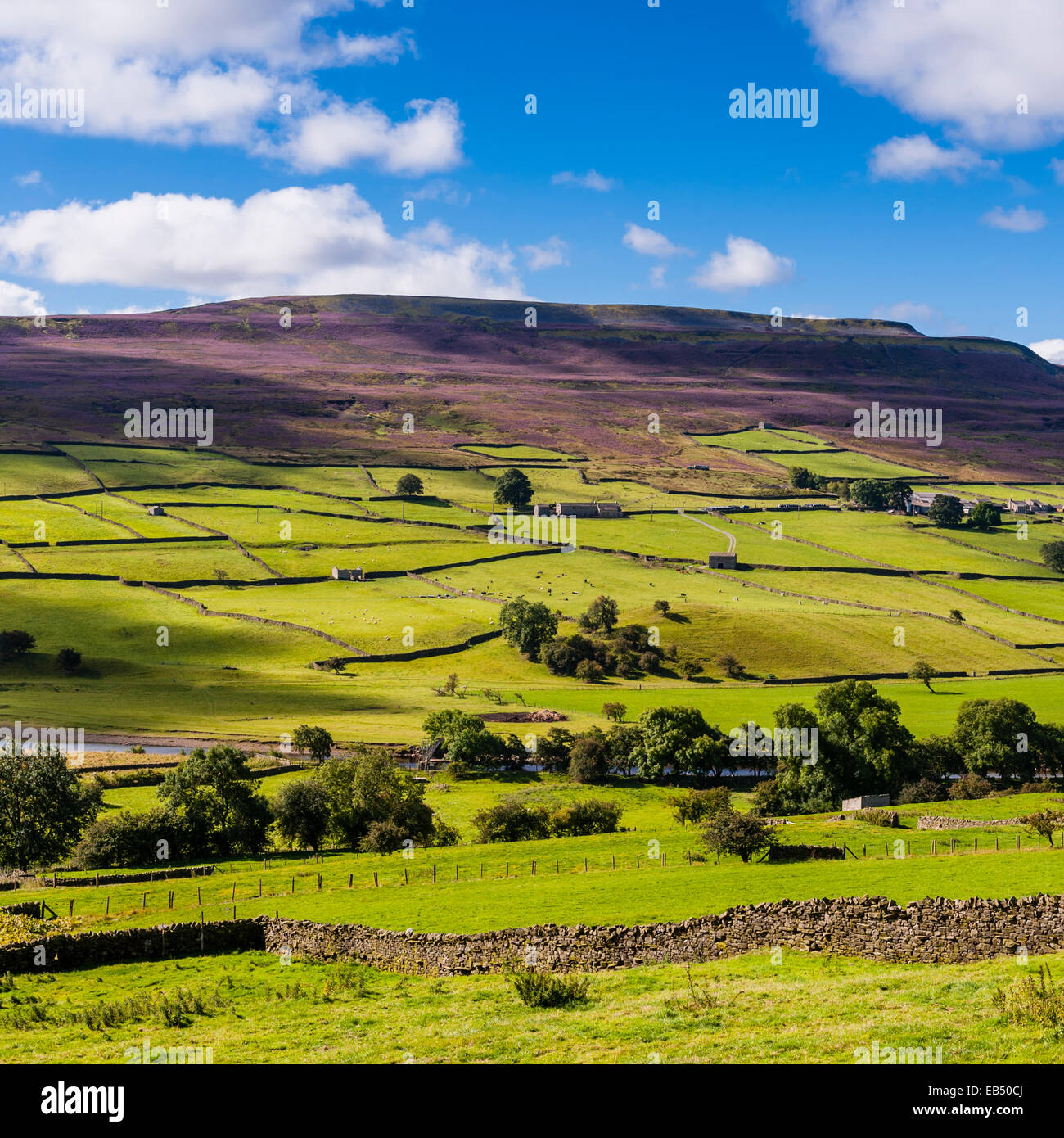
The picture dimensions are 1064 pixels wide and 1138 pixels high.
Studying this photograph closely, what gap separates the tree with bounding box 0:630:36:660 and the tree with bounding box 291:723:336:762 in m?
45.3

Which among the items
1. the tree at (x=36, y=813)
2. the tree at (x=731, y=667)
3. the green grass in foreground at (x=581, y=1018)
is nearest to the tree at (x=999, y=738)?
the tree at (x=731, y=667)

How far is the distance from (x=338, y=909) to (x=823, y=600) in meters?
113

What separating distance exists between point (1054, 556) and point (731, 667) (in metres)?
77.6

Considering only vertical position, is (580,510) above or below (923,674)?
above

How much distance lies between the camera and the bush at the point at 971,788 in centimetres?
6756

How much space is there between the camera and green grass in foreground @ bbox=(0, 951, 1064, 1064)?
20.4 m

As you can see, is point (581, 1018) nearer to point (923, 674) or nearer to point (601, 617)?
point (923, 674)

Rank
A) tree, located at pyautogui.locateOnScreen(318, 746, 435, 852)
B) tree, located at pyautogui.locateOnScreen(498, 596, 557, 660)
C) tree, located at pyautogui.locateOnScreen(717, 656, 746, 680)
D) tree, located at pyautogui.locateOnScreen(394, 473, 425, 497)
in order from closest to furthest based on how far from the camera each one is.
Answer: tree, located at pyautogui.locateOnScreen(318, 746, 435, 852) → tree, located at pyautogui.locateOnScreen(717, 656, 746, 680) → tree, located at pyautogui.locateOnScreen(498, 596, 557, 660) → tree, located at pyautogui.locateOnScreen(394, 473, 425, 497)

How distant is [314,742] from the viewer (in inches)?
3167

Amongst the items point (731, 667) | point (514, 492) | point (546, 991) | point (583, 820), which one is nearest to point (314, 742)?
point (583, 820)

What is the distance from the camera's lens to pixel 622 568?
506ft

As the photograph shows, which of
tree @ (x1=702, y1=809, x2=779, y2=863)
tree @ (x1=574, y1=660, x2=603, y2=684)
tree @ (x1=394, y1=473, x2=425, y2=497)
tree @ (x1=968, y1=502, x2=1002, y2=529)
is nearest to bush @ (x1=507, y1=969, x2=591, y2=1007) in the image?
tree @ (x1=702, y1=809, x2=779, y2=863)

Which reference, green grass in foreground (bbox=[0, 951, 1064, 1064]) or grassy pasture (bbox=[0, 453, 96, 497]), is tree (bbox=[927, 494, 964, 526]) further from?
green grass in foreground (bbox=[0, 951, 1064, 1064])
